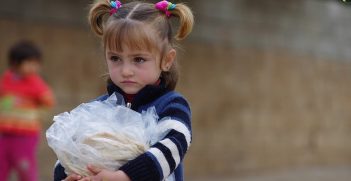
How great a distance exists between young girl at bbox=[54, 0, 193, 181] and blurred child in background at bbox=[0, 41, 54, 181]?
12.2 feet

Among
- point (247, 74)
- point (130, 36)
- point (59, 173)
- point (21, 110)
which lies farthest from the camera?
point (247, 74)

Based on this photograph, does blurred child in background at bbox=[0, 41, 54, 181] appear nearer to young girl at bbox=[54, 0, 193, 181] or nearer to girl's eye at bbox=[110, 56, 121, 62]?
young girl at bbox=[54, 0, 193, 181]

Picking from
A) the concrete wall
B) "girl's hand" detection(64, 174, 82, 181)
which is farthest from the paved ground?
"girl's hand" detection(64, 174, 82, 181)

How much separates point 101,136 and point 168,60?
437mm

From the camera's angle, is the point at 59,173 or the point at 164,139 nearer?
the point at 164,139

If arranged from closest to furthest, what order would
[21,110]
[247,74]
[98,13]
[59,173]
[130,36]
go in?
[130,36], [59,173], [98,13], [21,110], [247,74]

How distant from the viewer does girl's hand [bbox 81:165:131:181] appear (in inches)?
90.2

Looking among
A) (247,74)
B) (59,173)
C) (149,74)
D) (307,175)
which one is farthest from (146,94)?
(307,175)

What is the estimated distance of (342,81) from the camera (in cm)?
1094

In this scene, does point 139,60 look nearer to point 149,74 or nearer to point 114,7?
point 149,74

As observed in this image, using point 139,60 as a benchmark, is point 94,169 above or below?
below

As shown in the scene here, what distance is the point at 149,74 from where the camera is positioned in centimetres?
251

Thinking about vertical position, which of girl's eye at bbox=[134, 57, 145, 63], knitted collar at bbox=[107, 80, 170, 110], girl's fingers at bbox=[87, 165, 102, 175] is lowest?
girl's fingers at bbox=[87, 165, 102, 175]

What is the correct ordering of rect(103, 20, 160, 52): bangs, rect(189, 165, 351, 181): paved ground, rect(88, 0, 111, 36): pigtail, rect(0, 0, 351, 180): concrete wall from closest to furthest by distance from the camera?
rect(103, 20, 160, 52): bangs < rect(88, 0, 111, 36): pigtail < rect(0, 0, 351, 180): concrete wall < rect(189, 165, 351, 181): paved ground
